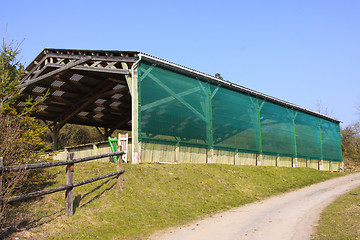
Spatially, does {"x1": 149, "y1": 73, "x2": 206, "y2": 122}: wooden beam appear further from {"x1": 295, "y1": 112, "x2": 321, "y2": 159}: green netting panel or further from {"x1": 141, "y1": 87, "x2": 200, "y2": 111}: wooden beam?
{"x1": 295, "y1": 112, "x2": 321, "y2": 159}: green netting panel

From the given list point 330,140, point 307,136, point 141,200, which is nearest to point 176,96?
point 141,200

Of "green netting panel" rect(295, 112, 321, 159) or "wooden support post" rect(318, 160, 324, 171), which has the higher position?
"green netting panel" rect(295, 112, 321, 159)

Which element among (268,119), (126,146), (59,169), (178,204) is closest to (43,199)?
(59,169)

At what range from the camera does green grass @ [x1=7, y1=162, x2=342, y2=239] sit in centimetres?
889

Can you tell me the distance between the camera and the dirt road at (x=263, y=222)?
29.1 feet

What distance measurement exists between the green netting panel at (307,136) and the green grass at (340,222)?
1569cm

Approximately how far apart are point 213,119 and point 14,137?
13450mm

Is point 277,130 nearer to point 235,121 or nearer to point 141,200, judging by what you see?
point 235,121

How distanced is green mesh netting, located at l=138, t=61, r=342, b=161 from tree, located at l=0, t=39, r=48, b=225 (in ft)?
20.4

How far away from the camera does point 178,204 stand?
12078 mm

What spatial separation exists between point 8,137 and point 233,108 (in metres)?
16.1

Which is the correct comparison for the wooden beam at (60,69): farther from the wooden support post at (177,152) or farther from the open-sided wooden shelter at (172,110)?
the wooden support post at (177,152)

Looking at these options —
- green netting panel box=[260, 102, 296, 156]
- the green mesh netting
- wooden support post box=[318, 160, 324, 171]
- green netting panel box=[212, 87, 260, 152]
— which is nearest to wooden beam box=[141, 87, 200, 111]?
the green mesh netting

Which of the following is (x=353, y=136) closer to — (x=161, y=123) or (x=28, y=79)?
(x=161, y=123)
